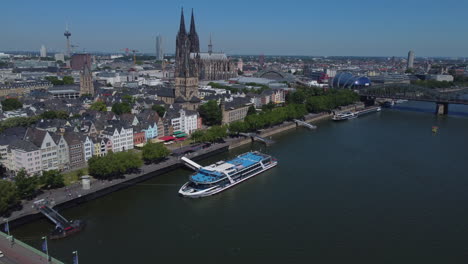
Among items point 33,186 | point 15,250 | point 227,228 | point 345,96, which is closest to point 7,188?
point 33,186

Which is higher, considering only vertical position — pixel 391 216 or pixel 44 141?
pixel 44 141

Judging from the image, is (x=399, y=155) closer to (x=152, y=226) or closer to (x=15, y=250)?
(x=152, y=226)

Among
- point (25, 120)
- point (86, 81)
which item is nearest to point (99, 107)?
point (25, 120)

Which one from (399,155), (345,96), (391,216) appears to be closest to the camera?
(391,216)

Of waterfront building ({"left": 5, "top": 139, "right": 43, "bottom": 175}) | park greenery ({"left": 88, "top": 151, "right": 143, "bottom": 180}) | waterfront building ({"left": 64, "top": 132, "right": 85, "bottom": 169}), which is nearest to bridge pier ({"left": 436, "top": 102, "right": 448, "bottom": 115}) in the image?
park greenery ({"left": 88, "top": 151, "right": 143, "bottom": 180})

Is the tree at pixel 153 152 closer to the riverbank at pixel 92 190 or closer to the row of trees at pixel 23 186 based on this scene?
the riverbank at pixel 92 190

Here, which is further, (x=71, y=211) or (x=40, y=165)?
(x=40, y=165)

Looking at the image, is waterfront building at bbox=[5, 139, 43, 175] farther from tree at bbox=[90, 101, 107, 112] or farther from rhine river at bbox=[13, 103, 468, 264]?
tree at bbox=[90, 101, 107, 112]
